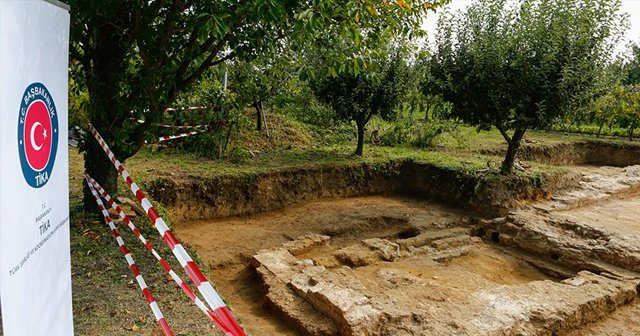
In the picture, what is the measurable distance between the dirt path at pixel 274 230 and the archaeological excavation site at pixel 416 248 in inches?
1.1

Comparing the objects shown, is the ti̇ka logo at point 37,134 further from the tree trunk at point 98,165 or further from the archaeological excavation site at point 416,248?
the tree trunk at point 98,165

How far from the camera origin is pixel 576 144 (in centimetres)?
1606

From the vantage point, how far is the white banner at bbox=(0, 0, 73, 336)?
1.77 metres

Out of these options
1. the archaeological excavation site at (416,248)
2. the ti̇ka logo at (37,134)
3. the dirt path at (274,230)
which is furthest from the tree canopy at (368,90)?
the ti̇ka logo at (37,134)

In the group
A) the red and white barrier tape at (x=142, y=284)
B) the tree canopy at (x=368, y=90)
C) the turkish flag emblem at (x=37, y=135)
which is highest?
the tree canopy at (x=368, y=90)

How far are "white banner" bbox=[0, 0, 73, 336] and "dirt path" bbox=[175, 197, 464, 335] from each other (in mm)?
3097

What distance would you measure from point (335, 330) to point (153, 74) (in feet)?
10.9

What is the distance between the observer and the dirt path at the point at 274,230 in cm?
611

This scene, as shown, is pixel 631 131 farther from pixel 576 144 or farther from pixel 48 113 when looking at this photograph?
pixel 48 113

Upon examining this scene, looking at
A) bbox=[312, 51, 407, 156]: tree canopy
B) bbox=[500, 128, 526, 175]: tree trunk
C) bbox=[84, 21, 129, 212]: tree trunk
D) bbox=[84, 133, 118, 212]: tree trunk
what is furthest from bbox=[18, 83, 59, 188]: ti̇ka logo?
bbox=[500, 128, 526, 175]: tree trunk

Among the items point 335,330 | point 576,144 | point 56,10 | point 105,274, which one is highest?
point 56,10

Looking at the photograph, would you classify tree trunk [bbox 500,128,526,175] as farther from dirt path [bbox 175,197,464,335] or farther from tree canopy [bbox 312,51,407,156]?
tree canopy [bbox 312,51,407,156]

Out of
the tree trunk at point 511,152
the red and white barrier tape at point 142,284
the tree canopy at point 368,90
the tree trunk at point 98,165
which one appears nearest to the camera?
the red and white barrier tape at point 142,284

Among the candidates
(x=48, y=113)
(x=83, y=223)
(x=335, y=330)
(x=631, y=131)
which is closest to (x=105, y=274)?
(x=83, y=223)
